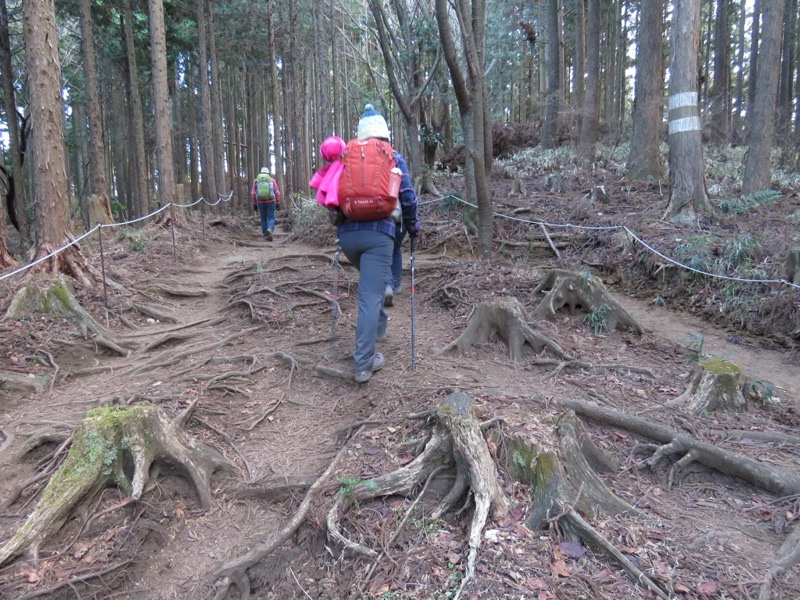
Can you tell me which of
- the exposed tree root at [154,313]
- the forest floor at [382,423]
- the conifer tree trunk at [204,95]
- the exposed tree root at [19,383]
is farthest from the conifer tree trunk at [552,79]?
the exposed tree root at [19,383]

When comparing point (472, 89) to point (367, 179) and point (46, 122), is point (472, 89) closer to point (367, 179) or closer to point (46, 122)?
point (367, 179)

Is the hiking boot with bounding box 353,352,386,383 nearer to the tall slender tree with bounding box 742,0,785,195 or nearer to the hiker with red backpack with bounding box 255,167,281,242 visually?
the tall slender tree with bounding box 742,0,785,195

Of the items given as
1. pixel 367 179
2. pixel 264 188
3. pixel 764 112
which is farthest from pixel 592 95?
pixel 367 179

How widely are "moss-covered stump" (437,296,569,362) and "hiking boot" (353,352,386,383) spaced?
25.8 inches

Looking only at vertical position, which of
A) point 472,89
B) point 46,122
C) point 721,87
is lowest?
point 46,122

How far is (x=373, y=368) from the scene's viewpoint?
15.5 ft

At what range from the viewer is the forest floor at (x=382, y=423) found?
103 inches

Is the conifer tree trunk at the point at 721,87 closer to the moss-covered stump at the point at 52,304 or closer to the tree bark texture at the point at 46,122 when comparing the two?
the tree bark texture at the point at 46,122

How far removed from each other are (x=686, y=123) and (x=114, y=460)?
9.98 m

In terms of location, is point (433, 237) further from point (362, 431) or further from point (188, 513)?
point (188, 513)

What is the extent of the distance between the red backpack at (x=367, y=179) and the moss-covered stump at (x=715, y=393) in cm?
280

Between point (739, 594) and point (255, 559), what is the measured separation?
2396 millimetres

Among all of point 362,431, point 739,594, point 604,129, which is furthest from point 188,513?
point 604,129

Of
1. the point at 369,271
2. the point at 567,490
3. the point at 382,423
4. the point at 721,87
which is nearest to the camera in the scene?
the point at 567,490
